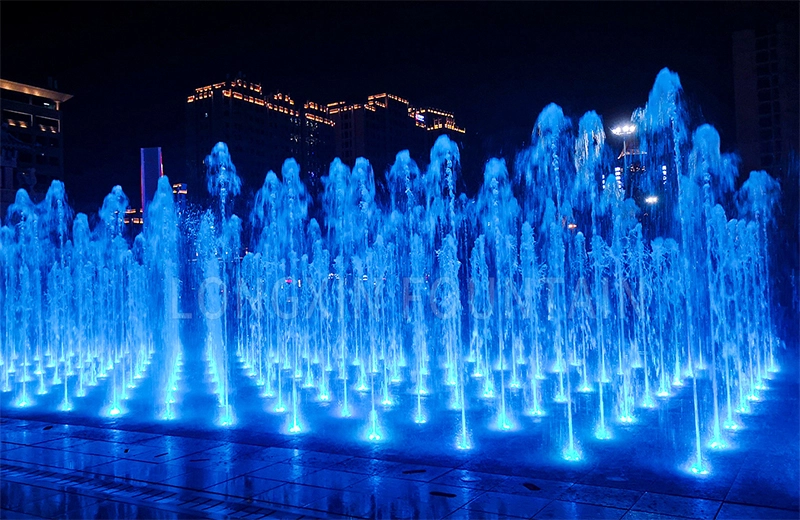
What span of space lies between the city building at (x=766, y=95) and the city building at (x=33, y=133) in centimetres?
6185

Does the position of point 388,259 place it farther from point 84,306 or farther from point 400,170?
point 84,306

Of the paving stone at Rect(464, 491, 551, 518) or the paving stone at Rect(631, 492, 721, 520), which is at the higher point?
the paving stone at Rect(464, 491, 551, 518)

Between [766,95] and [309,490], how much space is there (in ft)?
194

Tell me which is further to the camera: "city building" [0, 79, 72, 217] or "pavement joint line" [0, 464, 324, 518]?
"city building" [0, 79, 72, 217]

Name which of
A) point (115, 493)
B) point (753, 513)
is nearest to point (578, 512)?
point (753, 513)

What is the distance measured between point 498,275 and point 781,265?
11.9 m

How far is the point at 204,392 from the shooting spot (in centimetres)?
950

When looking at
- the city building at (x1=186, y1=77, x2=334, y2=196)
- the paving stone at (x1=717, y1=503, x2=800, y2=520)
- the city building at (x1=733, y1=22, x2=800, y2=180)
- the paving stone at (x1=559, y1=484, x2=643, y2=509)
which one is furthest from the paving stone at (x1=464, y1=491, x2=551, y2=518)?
the city building at (x1=186, y1=77, x2=334, y2=196)

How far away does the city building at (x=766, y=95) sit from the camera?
51562mm

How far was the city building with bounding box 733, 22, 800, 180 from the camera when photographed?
51.6 meters

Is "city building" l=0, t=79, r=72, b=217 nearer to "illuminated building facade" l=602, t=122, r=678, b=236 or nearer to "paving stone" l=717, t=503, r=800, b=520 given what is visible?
"illuminated building facade" l=602, t=122, r=678, b=236

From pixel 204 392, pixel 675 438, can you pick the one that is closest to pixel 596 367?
pixel 675 438

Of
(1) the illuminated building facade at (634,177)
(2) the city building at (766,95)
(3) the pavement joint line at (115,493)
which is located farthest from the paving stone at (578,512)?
(2) the city building at (766,95)

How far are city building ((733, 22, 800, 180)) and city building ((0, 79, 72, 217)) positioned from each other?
61.9 meters
